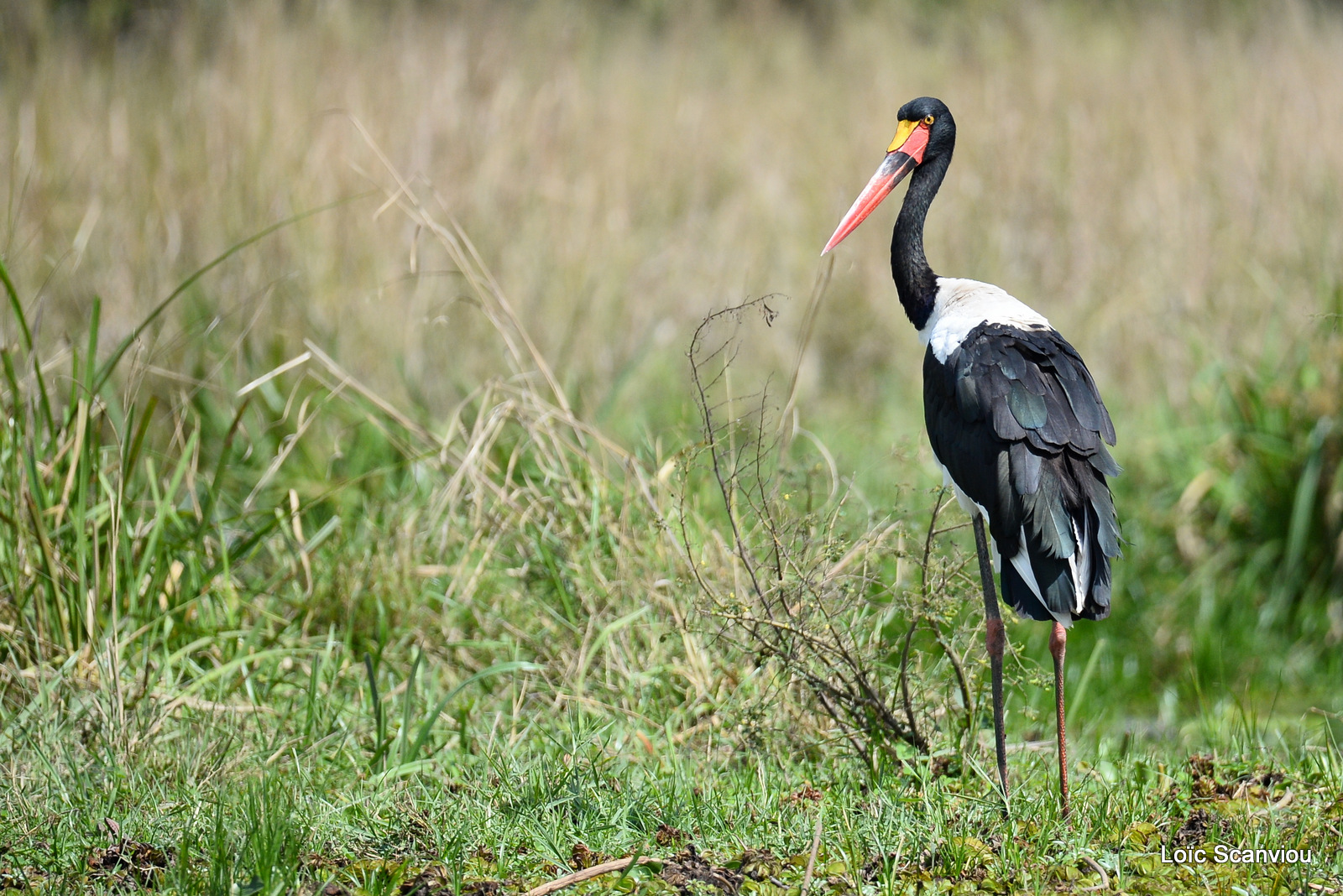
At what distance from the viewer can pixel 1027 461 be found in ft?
8.33

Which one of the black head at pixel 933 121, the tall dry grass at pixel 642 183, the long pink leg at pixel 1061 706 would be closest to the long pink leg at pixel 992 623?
the long pink leg at pixel 1061 706

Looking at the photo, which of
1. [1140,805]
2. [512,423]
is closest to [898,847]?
[1140,805]

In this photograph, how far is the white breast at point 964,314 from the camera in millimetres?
2795

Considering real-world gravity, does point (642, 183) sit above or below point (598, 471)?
above

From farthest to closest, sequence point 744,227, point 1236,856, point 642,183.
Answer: point 744,227 → point 642,183 → point 1236,856

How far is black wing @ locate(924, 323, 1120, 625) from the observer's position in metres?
2.51

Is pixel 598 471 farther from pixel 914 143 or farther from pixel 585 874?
pixel 585 874

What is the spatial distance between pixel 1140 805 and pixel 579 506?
1.76 m

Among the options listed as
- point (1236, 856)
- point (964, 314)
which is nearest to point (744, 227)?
point (964, 314)

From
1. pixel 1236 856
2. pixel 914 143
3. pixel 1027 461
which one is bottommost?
pixel 1236 856

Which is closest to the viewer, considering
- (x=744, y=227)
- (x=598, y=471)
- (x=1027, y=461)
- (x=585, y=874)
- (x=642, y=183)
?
(x=585, y=874)

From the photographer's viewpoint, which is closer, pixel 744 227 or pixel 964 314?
pixel 964 314

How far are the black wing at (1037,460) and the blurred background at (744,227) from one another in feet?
3.43

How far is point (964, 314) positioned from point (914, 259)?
0.99 feet
